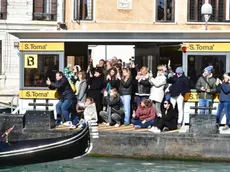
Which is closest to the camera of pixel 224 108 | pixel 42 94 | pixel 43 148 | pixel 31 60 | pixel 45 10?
pixel 43 148

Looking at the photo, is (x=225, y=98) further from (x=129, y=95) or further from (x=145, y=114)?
(x=129, y=95)

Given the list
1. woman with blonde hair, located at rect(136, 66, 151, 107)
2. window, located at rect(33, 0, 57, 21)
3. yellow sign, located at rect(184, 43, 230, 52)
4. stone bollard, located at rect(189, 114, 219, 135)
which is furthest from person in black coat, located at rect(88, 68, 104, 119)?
window, located at rect(33, 0, 57, 21)

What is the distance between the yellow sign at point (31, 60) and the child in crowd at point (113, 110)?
6.82 feet

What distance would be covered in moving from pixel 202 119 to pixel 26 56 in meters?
4.88

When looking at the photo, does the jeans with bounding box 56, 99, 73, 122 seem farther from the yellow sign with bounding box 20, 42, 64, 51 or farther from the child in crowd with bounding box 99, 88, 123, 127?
the yellow sign with bounding box 20, 42, 64, 51

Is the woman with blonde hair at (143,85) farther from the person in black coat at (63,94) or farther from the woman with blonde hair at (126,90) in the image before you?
the person in black coat at (63,94)

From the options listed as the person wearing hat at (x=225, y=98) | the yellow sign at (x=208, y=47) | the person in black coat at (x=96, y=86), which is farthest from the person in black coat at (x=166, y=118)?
the person in black coat at (x=96, y=86)

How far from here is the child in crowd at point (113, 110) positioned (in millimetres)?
18297

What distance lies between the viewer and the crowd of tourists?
17.7 metres

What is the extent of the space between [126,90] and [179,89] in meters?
1.34

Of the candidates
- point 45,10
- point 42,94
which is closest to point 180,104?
point 42,94

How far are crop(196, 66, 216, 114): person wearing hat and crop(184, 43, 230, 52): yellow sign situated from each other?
57 cm

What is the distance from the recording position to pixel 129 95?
18391 millimetres

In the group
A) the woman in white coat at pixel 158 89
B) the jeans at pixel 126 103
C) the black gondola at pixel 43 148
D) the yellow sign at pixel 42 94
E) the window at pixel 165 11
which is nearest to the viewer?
the black gondola at pixel 43 148
